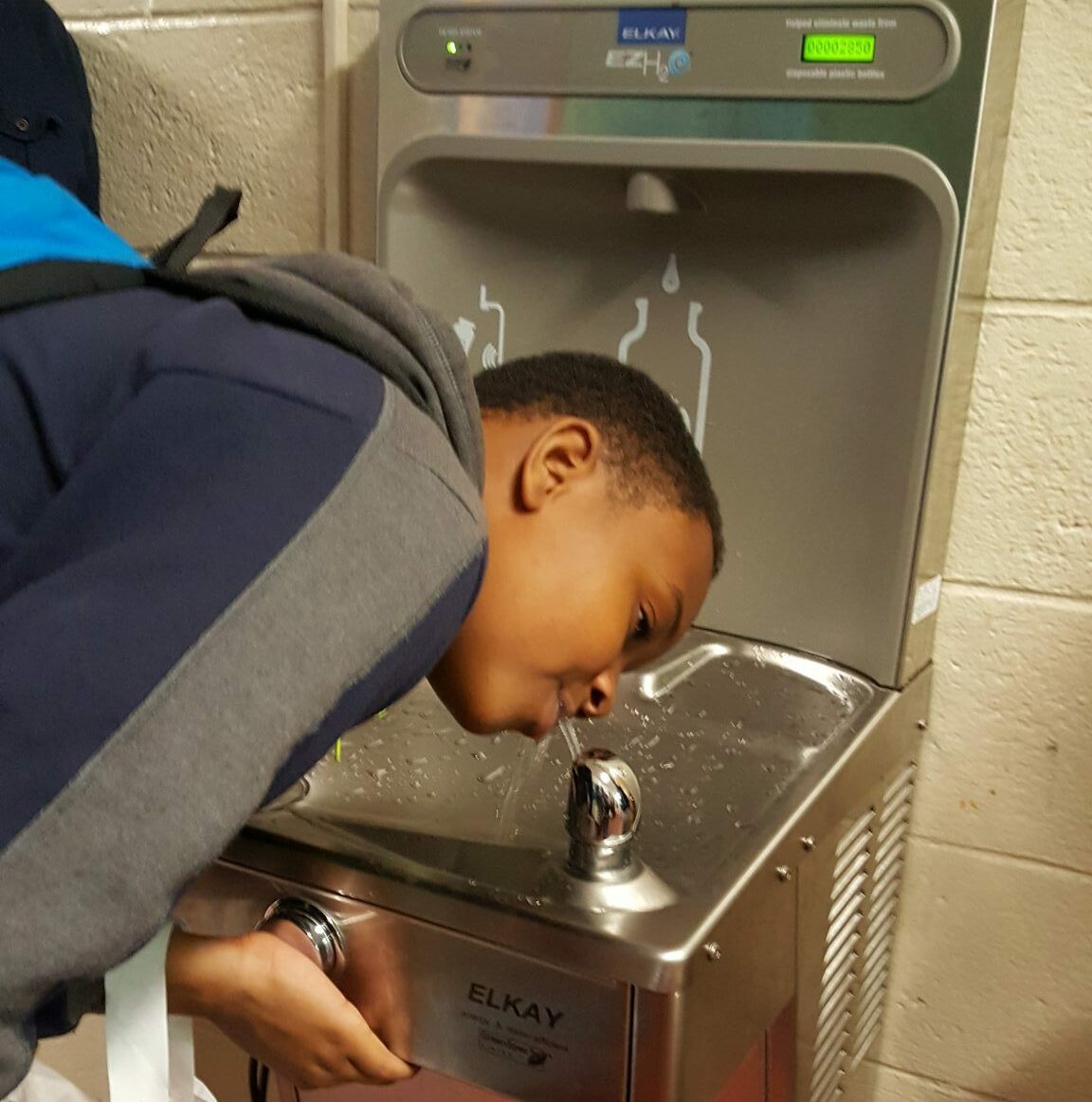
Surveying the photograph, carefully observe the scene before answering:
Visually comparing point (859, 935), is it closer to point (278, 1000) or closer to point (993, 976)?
A: point (993, 976)

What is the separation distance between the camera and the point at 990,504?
0.93 metres

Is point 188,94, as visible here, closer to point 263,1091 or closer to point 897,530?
point 897,530

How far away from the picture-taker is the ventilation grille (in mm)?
846

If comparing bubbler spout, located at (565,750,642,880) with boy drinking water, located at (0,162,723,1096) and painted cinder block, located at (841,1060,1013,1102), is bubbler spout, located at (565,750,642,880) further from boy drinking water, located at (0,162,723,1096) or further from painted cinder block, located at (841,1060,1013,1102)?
painted cinder block, located at (841,1060,1013,1102)

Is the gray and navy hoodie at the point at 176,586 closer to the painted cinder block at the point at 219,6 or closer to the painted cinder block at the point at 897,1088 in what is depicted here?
the painted cinder block at the point at 219,6

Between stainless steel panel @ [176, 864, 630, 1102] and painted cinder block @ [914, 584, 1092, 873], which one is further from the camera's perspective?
painted cinder block @ [914, 584, 1092, 873]

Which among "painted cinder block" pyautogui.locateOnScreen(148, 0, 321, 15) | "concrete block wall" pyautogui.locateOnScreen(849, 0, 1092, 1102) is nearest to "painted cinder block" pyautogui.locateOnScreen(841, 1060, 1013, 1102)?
"concrete block wall" pyautogui.locateOnScreen(849, 0, 1092, 1102)

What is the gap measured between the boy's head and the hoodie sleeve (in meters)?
0.13

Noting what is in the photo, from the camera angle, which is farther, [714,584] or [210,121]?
[210,121]

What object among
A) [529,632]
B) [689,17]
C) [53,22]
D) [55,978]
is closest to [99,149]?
[53,22]

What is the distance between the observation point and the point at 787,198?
904mm

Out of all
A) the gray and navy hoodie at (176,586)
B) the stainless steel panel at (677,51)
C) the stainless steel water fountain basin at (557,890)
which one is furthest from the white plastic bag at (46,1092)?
the stainless steel panel at (677,51)

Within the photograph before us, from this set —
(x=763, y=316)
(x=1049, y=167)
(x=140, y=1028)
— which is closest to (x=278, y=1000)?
→ (x=140, y=1028)

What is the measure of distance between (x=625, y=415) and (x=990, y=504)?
1.26ft
